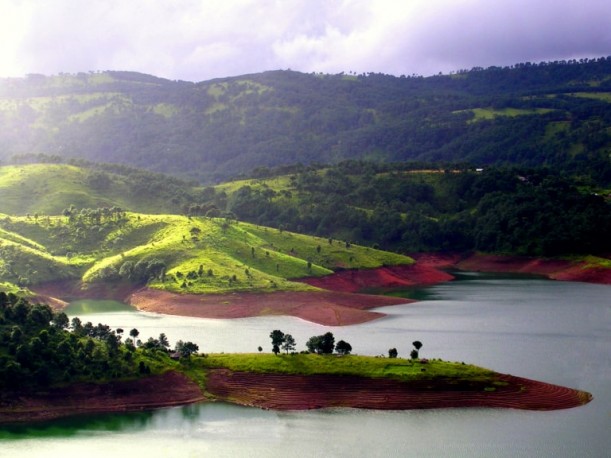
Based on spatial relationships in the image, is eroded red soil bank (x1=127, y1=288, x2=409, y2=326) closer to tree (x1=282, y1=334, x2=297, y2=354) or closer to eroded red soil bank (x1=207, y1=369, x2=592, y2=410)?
tree (x1=282, y1=334, x2=297, y2=354)

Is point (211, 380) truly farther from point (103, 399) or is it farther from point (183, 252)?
point (183, 252)

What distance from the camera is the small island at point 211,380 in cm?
7588

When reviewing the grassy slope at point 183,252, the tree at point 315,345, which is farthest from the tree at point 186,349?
the grassy slope at point 183,252

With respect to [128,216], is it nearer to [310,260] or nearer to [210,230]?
[210,230]

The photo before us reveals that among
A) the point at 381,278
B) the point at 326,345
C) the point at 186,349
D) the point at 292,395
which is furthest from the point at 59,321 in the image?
the point at 381,278

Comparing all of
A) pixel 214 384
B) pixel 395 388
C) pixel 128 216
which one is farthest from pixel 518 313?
pixel 128 216

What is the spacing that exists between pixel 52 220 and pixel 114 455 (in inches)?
4765

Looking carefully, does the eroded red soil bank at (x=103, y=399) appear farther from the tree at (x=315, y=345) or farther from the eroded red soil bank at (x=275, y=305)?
the eroded red soil bank at (x=275, y=305)

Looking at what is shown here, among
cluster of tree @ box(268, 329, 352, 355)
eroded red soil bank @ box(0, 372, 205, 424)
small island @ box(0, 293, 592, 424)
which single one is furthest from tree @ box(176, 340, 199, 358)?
cluster of tree @ box(268, 329, 352, 355)

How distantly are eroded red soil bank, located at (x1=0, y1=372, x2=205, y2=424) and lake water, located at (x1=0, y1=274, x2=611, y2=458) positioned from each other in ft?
5.51

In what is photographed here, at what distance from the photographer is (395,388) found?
77.9 meters

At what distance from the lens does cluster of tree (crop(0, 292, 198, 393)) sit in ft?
251

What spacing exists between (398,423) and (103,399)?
2907cm

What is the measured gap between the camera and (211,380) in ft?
269
